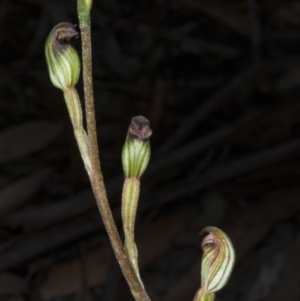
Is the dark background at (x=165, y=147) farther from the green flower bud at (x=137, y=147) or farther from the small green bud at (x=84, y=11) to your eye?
the small green bud at (x=84, y=11)

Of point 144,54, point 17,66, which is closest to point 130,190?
point 17,66

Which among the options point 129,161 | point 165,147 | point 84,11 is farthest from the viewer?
point 165,147

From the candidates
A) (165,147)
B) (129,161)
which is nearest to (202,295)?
(129,161)

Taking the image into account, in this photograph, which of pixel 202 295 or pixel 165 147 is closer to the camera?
pixel 202 295

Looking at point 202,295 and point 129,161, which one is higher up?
point 129,161

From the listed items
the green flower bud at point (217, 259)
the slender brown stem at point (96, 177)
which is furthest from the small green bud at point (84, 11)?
the green flower bud at point (217, 259)

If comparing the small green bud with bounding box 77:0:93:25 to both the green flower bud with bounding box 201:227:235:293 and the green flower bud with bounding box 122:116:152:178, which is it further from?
the green flower bud with bounding box 201:227:235:293

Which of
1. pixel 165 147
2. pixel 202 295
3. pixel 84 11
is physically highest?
pixel 165 147

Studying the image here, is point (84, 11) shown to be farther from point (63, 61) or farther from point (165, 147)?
point (165, 147)
